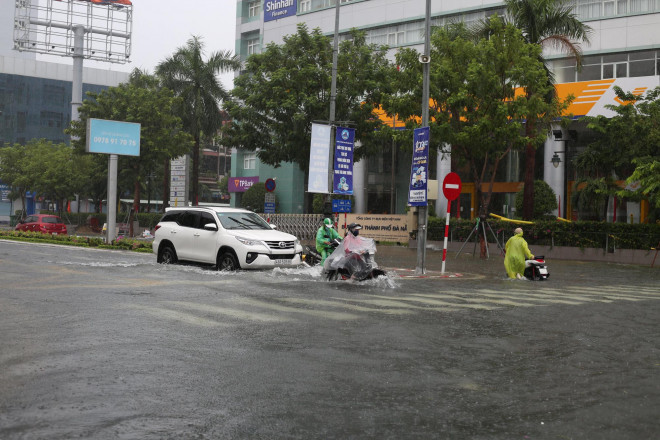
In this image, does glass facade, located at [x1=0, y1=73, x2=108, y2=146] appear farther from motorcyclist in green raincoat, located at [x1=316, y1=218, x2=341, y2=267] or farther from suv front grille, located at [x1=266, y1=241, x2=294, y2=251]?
suv front grille, located at [x1=266, y1=241, x2=294, y2=251]

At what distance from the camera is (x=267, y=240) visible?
57.2 feet

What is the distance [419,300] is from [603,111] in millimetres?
29142

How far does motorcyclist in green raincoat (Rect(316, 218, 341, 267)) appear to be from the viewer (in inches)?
730

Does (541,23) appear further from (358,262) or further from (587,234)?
(358,262)

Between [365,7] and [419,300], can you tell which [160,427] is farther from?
[365,7]

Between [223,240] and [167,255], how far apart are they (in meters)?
2.48

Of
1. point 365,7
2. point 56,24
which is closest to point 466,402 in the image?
point 365,7

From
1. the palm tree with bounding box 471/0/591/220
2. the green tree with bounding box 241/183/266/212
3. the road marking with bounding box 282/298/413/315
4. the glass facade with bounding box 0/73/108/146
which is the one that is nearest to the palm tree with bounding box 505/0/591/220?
the palm tree with bounding box 471/0/591/220

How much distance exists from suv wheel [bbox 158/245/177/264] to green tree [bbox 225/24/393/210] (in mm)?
15538

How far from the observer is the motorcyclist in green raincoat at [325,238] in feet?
60.8

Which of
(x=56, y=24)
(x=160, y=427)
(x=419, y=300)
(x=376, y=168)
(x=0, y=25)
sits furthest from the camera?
(x=0, y=25)

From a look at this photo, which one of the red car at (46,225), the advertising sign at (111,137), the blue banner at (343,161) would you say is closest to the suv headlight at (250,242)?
the blue banner at (343,161)

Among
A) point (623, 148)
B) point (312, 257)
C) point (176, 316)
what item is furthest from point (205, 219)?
point (623, 148)

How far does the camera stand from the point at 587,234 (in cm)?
2931
